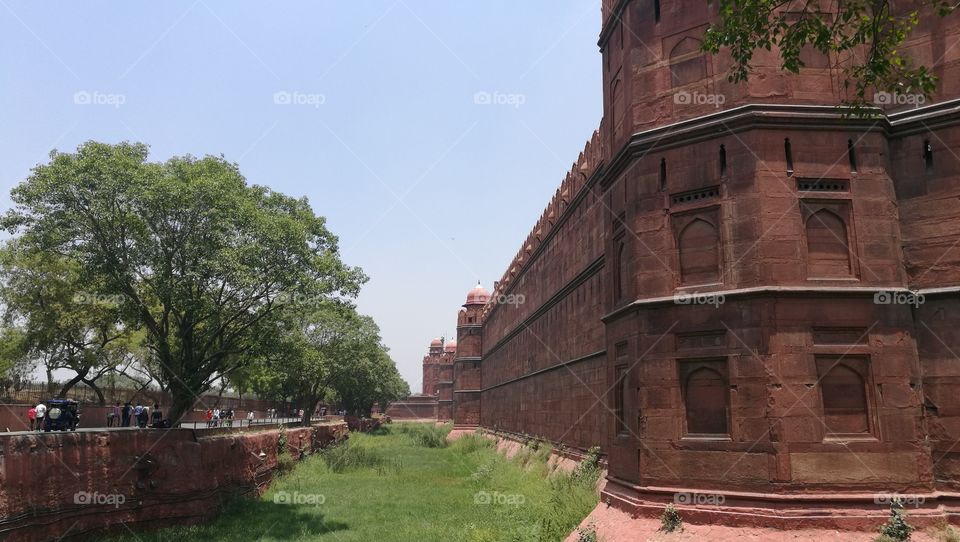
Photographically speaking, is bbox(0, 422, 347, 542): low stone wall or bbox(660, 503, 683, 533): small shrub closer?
bbox(660, 503, 683, 533): small shrub

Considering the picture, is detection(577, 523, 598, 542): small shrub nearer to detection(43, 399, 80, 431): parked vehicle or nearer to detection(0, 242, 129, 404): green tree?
detection(43, 399, 80, 431): parked vehicle

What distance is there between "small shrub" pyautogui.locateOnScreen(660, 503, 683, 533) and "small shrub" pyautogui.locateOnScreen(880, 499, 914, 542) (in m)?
2.66

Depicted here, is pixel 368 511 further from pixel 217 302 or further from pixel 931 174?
pixel 931 174

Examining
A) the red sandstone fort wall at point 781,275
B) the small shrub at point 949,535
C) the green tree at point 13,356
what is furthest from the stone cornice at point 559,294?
the green tree at point 13,356

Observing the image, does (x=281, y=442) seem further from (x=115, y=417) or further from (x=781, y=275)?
(x=781, y=275)

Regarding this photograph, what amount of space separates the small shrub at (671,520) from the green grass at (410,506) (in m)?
3.20

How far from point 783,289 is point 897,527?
11.6ft

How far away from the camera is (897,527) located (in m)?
8.58

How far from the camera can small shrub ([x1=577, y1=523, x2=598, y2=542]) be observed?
34.1ft

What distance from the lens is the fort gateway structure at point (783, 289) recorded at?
937cm

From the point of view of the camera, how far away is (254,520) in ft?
60.7

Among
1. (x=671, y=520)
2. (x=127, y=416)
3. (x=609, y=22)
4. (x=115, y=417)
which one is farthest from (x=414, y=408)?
(x=671, y=520)

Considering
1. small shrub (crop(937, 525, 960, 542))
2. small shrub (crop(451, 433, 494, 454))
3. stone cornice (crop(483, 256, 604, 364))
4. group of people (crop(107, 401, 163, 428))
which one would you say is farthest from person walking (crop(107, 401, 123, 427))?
small shrub (crop(937, 525, 960, 542))

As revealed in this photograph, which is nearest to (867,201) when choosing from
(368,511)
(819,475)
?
(819,475)
